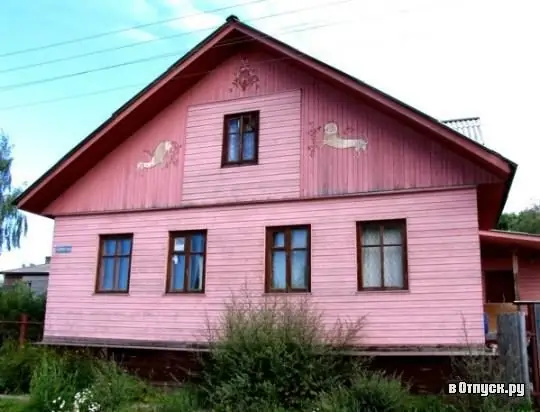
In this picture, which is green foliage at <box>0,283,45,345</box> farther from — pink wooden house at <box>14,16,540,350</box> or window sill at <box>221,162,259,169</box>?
window sill at <box>221,162,259,169</box>

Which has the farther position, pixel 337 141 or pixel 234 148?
pixel 234 148

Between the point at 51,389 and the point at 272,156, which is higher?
the point at 272,156

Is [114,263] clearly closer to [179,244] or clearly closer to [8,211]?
[179,244]

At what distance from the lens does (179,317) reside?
12.1 metres

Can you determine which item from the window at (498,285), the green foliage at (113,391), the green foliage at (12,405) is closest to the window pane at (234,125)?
the green foliage at (113,391)

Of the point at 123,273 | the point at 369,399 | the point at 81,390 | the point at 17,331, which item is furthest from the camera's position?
the point at 17,331

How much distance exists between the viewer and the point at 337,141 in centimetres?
1156

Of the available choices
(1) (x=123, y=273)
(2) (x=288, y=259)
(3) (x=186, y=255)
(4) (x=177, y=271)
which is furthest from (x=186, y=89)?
(2) (x=288, y=259)

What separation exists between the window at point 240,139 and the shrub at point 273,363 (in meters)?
3.91

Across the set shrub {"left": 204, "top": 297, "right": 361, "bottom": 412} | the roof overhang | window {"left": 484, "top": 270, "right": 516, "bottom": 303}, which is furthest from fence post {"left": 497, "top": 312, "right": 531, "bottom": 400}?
window {"left": 484, "top": 270, "right": 516, "bottom": 303}

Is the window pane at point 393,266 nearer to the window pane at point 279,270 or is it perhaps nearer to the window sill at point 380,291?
the window sill at point 380,291

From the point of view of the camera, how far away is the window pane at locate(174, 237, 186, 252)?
12.7 m

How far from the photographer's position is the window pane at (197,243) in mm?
12516

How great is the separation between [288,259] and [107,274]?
15.4 feet
